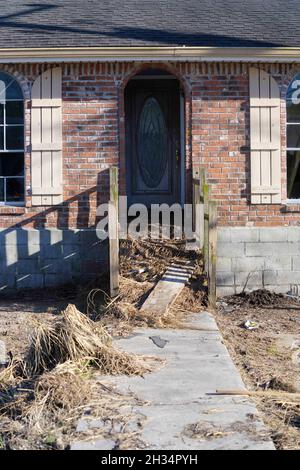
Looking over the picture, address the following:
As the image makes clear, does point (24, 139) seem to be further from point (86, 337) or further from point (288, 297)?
point (86, 337)

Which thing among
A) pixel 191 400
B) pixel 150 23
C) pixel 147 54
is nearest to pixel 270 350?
pixel 191 400

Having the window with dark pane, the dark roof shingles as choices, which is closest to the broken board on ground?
the window with dark pane

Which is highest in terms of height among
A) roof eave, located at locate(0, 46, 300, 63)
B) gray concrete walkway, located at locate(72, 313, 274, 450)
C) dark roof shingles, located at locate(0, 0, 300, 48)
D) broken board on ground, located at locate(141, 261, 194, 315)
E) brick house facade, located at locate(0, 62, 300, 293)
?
dark roof shingles, located at locate(0, 0, 300, 48)

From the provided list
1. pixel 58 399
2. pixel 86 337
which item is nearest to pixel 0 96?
pixel 86 337

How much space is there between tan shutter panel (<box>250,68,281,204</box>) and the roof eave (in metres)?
0.44

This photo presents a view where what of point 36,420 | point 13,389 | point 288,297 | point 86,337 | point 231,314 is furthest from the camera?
point 288,297

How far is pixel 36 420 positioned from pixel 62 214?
19.7 feet

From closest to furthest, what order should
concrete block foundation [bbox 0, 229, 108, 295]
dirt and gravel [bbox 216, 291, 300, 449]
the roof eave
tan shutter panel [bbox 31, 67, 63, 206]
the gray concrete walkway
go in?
the gray concrete walkway
dirt and gravel [bbox 216, 291, 300, 449]
the roof eave
tan shutter panel [bbox 31, 67, 63, 206]
concrete block foundation [bbox 0, 229, 108, 295]

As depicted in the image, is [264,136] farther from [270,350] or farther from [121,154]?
[270,350]

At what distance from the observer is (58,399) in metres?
5.00

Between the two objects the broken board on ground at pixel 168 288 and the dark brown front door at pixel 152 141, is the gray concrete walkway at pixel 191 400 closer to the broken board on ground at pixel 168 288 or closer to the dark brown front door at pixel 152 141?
the broken board on ground at pixel 168 288

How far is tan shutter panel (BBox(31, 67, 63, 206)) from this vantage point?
10.3m

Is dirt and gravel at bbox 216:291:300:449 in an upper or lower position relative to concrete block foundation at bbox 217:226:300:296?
lower

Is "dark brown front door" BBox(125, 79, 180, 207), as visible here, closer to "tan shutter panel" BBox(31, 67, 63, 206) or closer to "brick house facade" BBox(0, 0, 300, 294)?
"brick house facade" BBox(0, 0, 300, 294)
